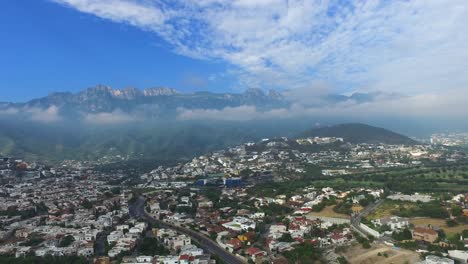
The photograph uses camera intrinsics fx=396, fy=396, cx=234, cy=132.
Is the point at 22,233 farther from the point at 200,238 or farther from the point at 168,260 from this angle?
the point at 168,260

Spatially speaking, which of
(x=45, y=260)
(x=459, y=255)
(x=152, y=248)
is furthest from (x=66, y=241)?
(x=459, y=255)

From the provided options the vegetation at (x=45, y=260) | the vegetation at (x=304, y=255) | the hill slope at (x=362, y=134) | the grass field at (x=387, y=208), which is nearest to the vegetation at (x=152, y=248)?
the vegetation at (x=45, y=260)

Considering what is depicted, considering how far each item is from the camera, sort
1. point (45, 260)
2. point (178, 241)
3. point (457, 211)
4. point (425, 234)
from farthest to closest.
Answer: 1. point (457, 211)
2. point (178, 241)
3. point (425, 234)
4. point (45, 260)

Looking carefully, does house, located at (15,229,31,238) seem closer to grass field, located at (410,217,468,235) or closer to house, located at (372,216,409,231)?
house, located at (372,216,409,231)

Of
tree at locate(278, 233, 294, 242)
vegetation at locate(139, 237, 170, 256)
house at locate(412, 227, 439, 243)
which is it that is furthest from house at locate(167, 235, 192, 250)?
house at locate(412, 227, 439, 243)

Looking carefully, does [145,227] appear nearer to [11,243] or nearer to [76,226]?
[76,226]

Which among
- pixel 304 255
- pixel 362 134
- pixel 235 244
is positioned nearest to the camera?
pixel 304 255

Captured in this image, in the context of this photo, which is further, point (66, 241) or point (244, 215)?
point (244, 215)
